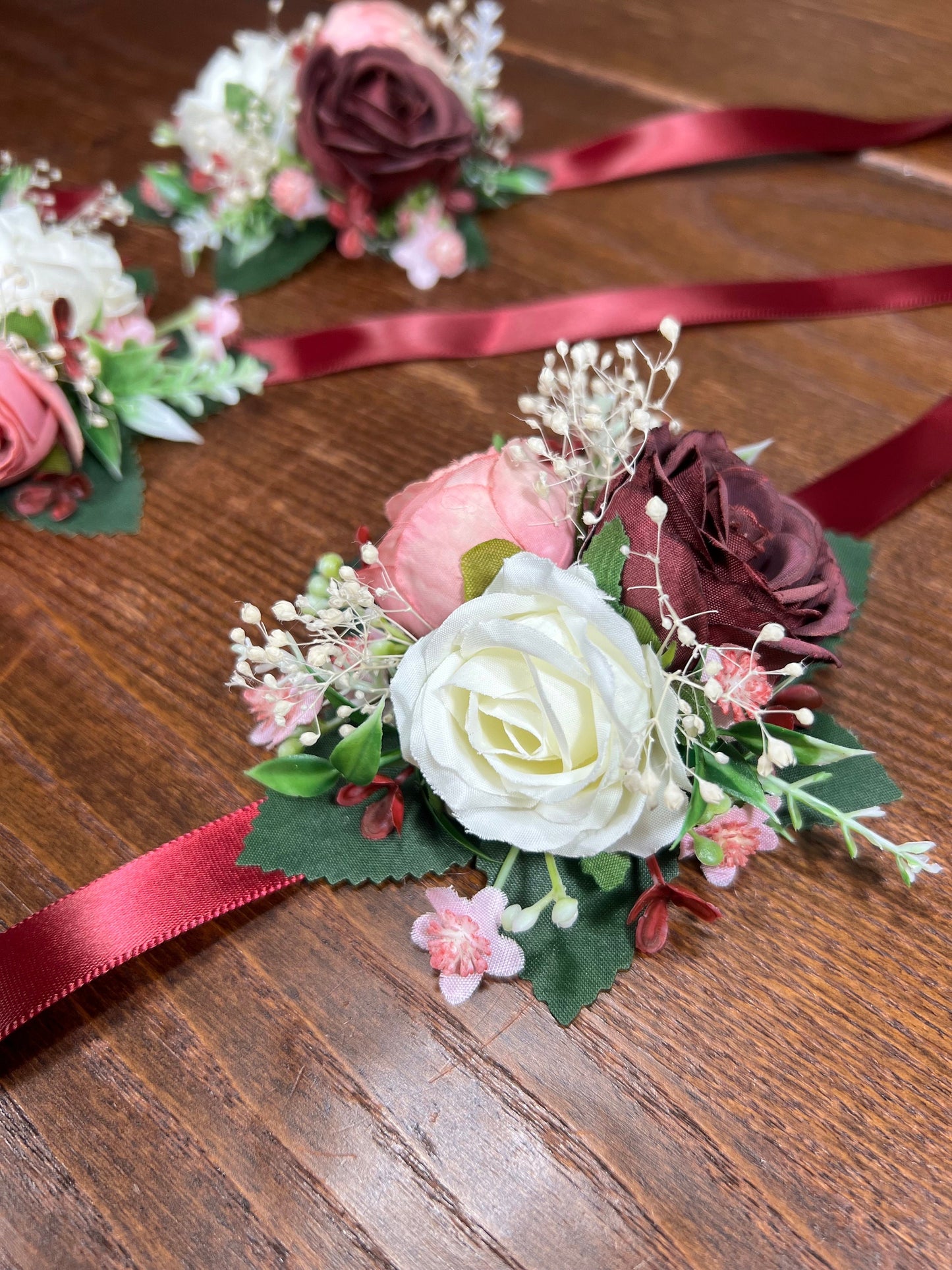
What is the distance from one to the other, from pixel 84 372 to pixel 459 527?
43cm

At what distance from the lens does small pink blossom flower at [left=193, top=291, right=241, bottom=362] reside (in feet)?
3.16

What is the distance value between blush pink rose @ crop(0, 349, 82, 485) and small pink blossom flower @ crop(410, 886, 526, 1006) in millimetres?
491

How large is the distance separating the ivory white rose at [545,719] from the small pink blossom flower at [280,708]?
77 millimetres

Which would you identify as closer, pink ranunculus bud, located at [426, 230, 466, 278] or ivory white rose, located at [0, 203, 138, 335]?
ivory white rose, located at [0, 203, 138, 335]

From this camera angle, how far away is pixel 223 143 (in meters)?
1.08

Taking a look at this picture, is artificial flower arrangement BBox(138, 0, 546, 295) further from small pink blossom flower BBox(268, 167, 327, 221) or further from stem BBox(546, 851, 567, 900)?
stem BBox(546, 851, 567, 900)

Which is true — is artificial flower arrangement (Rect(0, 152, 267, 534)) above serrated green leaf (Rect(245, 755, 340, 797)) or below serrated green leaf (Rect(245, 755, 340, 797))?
above

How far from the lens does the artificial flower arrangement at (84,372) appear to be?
0.80 m

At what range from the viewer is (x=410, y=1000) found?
61 centimetres

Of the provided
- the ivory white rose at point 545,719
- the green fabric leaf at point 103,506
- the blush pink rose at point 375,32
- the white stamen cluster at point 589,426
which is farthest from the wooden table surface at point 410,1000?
the blush pink rose at point 375,32

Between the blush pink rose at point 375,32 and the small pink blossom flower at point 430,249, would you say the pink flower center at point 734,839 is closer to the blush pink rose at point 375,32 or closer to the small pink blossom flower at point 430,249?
the small pink blossom flower at point 430,249

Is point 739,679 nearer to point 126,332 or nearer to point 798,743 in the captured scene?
point 798,743

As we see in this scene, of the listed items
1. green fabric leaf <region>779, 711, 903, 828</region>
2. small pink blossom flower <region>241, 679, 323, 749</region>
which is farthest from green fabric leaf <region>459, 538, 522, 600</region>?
green fabric leaf <region>779, 711, 903, 828</region>

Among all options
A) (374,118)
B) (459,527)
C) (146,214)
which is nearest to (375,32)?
(374,118)
